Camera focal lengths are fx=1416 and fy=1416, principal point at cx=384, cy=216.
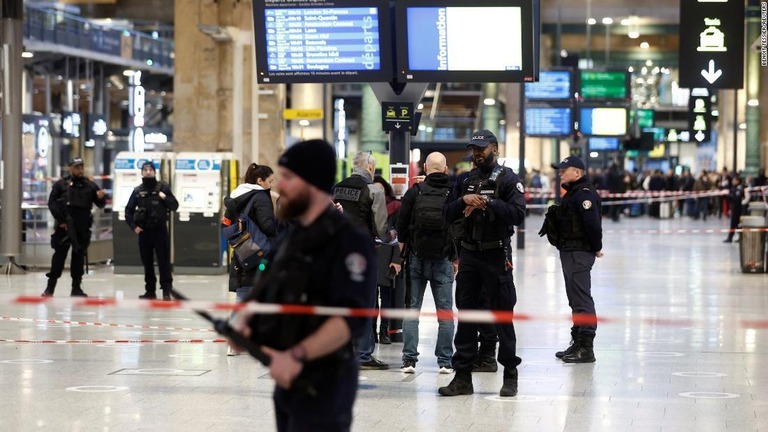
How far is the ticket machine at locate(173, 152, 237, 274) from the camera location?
22.0m

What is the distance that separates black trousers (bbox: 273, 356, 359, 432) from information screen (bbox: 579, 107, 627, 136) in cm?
3618

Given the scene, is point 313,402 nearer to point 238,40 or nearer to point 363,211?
point 363,211

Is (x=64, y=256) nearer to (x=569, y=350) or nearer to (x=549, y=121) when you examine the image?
(x=569, y=350)

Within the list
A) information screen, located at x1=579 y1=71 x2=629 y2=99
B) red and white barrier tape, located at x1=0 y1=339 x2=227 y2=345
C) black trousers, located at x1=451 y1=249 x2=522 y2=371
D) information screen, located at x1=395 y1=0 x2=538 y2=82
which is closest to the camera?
black trousers, located at x1=451 y1=249 x2=522 y2=371

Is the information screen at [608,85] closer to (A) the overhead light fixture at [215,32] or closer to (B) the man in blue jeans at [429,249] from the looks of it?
(A) the overhead light fixture at [215,32]

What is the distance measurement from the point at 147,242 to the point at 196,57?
8300 millimetres

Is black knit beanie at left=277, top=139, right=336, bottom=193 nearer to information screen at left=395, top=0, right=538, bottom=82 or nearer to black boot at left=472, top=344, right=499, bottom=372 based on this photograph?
black boot at left=472, top=344, right=499, bottom=372

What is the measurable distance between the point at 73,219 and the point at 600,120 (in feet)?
83.0

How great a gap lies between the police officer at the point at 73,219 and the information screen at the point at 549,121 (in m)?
23.2

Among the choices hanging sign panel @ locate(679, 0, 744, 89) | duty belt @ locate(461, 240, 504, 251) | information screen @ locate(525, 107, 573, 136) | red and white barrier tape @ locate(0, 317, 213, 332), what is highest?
hanging sign panel @ locate(679, 0, 744, 89)

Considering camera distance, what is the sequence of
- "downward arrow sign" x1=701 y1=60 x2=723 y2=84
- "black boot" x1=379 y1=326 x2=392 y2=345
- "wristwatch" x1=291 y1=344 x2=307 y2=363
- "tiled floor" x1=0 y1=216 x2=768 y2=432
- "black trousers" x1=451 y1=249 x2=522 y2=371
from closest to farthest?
"wristwatch" x1=291 y1=344 x2=307 y2=363
"tiled floor" x1=0 y1=216 x2=768 y2=432
"black trousers" x1=451 y1=249 x2=522 y2=371
"black boot" x1=379 y1=326 x2=392 y2=345
"downward arrow sign" x1=701 y1=60 x2=723 y2=84


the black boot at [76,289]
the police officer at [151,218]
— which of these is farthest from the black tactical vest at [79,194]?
A: the black boot at [76,289]

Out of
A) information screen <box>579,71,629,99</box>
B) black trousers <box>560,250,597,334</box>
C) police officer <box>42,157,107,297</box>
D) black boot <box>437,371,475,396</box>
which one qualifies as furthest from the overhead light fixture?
information screen <box>579,71,629,99</box>

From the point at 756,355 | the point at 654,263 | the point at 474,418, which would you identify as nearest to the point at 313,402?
the point at 474,418
